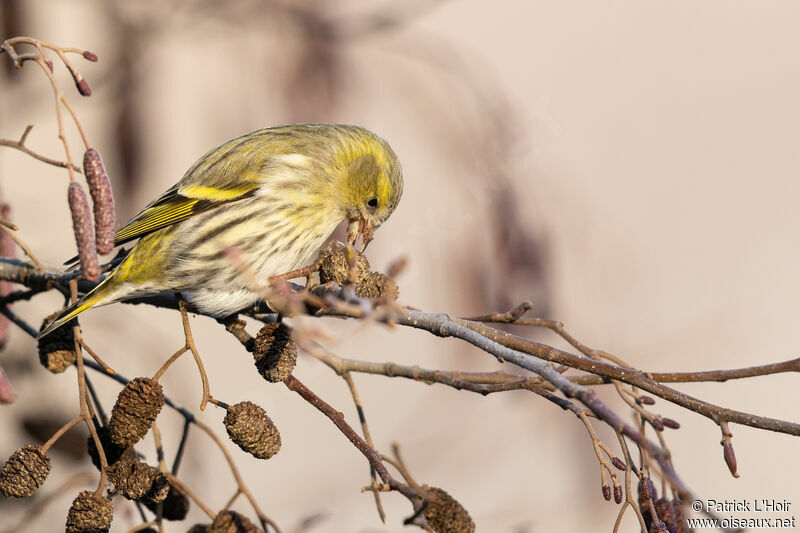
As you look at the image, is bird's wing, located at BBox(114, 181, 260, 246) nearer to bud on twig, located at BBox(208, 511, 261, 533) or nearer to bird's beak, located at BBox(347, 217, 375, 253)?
bird's beak, located at BBox(347, 217, 375, 253)

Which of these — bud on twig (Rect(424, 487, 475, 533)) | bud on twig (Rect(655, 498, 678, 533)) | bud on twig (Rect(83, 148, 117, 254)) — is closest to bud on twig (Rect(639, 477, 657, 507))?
bud on twig (Rect(655, 498, 678, 533))

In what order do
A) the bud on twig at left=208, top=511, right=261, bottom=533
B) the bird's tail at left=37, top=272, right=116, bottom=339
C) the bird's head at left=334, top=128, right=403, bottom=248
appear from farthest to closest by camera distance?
the bird's head at left=334, top=128, right=403, bottom=248
the bird's tail at left=37, top=272, right=116, bottom=339
the bud on twig at left=208, top=511, right=261, bottom=533

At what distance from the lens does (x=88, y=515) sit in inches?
56.1

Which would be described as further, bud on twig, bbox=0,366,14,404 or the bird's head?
the bird's head

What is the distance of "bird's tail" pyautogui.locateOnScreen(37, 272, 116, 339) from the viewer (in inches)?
68.9

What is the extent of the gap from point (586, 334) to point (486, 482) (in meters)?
1.22

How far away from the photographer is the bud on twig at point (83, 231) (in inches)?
52.2

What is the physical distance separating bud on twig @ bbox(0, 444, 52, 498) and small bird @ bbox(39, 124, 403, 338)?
0.76m

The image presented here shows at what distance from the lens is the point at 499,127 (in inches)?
85.4

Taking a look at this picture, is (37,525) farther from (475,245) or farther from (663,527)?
(663,527)

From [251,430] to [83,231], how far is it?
49 centimetres

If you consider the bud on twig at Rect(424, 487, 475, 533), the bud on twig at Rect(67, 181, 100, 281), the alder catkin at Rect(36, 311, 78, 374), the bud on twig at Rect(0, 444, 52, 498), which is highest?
the bud on twig at Rect(67, 181, 100, 281)

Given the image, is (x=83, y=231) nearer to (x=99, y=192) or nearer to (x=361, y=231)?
(x=99, y=192)

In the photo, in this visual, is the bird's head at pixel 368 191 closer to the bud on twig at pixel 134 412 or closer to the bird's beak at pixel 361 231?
the bird's beak at pixel 361 231
